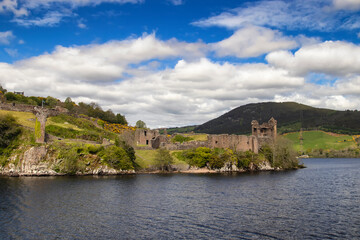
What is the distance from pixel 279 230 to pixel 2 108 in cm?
7860

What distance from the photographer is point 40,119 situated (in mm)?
62844

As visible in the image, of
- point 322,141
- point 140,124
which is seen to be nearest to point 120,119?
point 140,124

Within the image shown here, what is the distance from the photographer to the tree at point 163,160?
67081 millimetres

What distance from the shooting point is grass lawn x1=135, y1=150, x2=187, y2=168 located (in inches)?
2656

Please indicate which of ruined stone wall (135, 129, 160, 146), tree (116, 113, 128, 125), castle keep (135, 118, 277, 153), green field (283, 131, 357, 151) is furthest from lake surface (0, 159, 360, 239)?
green field (283, 131, 357, 151)

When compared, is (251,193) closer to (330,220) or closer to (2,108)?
(330,220)

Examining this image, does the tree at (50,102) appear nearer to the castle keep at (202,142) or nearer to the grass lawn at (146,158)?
the castle keep at (202,142)

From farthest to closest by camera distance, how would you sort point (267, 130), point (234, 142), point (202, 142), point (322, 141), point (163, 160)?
1. point (322, 141)
2. point (267, 130)
3. point (234, 142)
4. point (202, 142)
5. point (163, 160)

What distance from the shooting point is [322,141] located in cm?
18112

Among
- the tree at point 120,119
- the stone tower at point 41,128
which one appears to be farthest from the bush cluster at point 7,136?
the tree at point 120,119

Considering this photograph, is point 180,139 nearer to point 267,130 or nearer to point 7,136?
point 267,130

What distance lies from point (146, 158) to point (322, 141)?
14410 cm

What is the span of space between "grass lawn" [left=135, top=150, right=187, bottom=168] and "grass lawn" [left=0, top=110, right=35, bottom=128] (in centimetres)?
2465

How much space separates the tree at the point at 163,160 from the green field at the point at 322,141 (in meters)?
118
